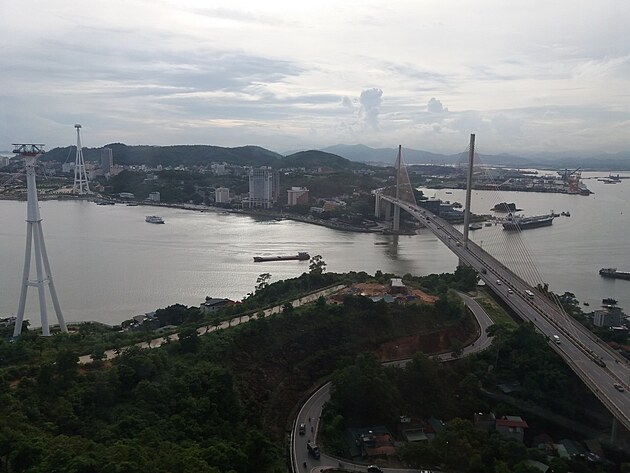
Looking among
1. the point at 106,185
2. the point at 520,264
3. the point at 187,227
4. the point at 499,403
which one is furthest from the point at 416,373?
the point at 106,185

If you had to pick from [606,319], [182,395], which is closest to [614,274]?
[606,319]

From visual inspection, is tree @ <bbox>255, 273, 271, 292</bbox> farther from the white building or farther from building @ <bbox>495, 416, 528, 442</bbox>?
the white building

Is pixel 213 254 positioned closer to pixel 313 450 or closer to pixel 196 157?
pixel 313 450

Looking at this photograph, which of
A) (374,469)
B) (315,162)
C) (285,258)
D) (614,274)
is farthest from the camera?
(315,162)

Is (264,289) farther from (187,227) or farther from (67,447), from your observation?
(187,227)

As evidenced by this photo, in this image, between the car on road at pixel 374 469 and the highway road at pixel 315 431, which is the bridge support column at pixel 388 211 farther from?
the car on road at pixel 374 469

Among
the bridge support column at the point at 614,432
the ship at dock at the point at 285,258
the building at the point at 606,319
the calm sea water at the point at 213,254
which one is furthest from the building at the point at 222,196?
the bridge support column at the point at 614,432
